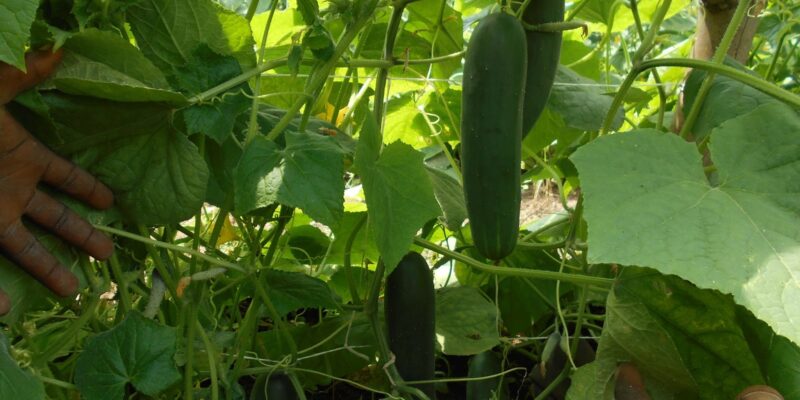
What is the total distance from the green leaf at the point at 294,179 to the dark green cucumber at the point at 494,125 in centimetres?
19

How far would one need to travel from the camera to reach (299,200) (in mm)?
947

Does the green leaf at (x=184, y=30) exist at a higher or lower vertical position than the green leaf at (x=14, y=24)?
lower

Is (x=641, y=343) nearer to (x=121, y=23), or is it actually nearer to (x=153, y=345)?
(x=153, y=345)

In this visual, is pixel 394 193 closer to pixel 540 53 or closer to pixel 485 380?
pixel 540 53

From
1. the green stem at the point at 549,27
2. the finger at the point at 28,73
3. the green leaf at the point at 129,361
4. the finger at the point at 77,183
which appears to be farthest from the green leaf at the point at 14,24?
the green stem at the point at 549,27

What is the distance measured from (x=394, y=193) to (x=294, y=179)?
0.54ft

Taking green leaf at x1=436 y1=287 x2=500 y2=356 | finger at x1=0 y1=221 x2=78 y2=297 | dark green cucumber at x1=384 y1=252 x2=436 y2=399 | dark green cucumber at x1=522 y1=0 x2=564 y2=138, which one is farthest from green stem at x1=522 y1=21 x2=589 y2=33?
finger at x1=0 y1=221 x2=78 y2=297

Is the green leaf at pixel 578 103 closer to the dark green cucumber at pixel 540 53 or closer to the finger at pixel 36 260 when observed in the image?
the dark green cucumber at pixel 540 53

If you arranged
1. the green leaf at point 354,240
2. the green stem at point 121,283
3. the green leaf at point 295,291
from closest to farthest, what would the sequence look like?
the green stem at point 121,283, the green leaf at point 295,291, the green leaf at point 354,240

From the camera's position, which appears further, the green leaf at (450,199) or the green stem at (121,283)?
the green leaf at (450,199)

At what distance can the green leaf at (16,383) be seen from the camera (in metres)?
0.87

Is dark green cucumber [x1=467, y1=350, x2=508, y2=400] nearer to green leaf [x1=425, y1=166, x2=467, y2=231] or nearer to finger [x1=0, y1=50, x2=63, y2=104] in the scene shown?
green leaf [x1=425, y1=166, x2=467, y2=231]

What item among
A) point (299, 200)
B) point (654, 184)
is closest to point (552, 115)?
→ point (654, 184)

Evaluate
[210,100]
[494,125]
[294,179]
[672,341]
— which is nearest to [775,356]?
[672,341]
